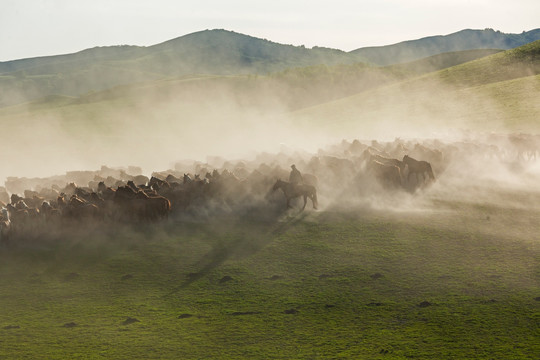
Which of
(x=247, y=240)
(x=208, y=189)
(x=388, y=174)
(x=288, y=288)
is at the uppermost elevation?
(x=208, y=189)

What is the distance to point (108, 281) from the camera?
56.4 ft

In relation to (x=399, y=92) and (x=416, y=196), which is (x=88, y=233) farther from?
(x=399, y=92)

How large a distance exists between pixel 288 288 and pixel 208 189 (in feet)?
33.3

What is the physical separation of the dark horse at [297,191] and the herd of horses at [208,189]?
0.05m

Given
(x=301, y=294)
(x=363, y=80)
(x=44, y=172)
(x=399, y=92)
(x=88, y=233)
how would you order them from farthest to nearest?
(x=363, y=80), (x=399, y=92), (x=44, y=172), (x=88, y=233), (x=301, y=294)

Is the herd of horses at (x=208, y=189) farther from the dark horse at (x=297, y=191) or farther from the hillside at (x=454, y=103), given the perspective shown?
the hillside at (x=454, y=103)

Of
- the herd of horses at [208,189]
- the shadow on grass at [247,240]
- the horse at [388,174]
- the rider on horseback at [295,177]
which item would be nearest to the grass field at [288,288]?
the shadow on grass at [247,240]

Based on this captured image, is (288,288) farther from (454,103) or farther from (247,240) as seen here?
(454,103)

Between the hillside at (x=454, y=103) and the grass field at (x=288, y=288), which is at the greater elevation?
the hillside at (x=454, y=103)

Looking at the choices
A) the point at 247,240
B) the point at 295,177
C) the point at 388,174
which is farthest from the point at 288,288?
the point at 388,174

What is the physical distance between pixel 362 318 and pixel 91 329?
7129mm

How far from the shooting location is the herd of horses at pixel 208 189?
849 inches

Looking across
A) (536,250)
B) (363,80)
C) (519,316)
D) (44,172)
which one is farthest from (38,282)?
(363,80)

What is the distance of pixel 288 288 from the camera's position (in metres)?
15.9
